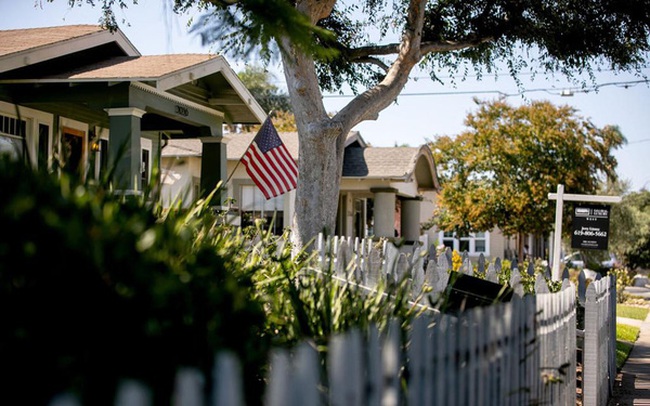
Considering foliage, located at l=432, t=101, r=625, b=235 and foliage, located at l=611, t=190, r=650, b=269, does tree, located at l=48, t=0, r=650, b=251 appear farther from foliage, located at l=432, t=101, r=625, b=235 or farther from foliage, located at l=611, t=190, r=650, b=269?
foliage, located at l=611, t=190, r=650, b=269

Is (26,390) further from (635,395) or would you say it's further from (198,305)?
(635,395)

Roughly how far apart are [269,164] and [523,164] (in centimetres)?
1630

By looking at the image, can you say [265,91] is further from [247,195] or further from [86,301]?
[86,301]

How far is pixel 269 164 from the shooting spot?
14227 mm

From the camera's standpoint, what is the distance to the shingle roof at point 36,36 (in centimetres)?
1218

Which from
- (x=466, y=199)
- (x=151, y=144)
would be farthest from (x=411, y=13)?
(x=466, y=199)

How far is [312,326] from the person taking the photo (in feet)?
12.3

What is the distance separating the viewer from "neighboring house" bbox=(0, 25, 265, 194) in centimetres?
1217

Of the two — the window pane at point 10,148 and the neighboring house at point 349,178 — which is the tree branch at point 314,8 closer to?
the window pane at point 10,148

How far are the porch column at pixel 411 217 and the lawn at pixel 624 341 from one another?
12869 millimetres

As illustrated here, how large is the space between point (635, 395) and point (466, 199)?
69.9ft

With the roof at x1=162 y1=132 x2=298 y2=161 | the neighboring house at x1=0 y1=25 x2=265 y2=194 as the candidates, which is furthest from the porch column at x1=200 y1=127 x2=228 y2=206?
the roof at x1=162 y1=132 x2=298 y2=161

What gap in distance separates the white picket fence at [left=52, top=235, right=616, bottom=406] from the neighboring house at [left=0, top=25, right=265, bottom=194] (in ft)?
21.9

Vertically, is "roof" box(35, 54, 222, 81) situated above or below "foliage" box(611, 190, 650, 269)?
above
